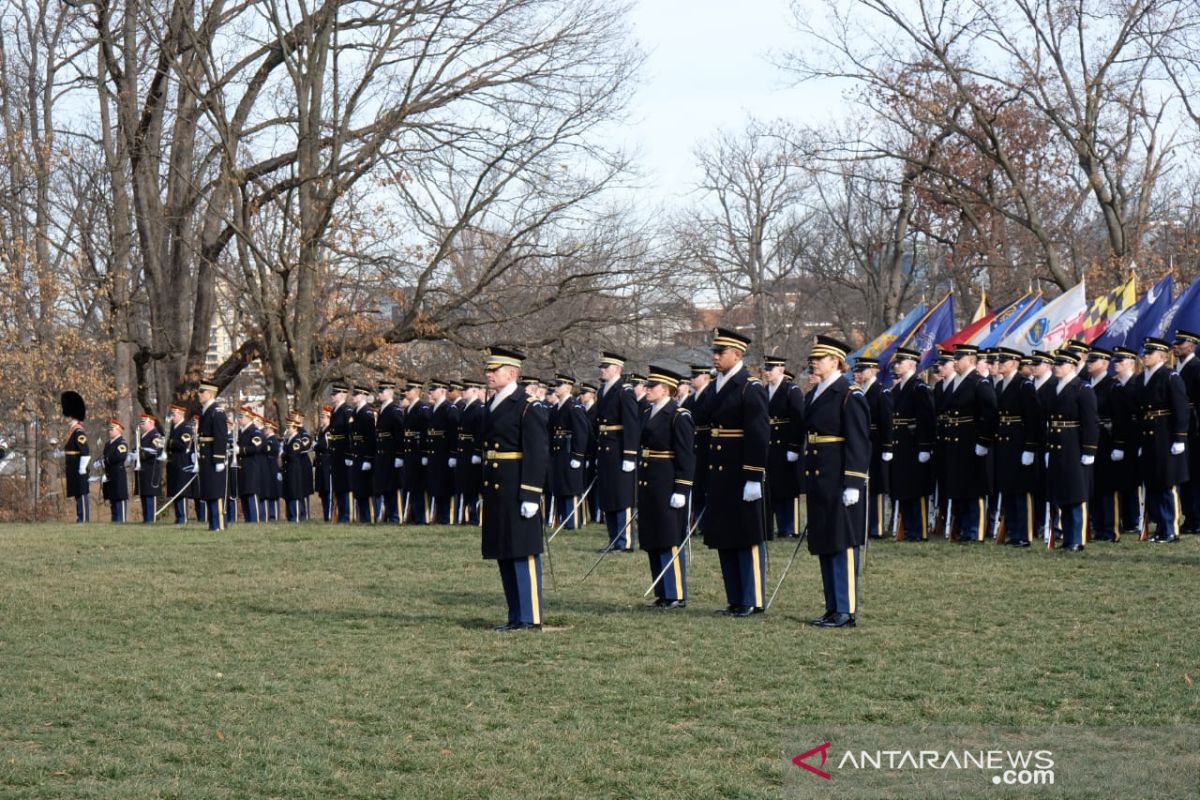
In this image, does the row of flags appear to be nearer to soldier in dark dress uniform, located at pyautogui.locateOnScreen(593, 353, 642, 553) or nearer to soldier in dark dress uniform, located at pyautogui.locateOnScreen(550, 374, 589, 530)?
soldier in dark dress uniform, located at pyautogui.locateOnScreen(550, 374, 589, 530)

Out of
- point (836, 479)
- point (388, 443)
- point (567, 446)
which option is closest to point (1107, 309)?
point (567, 446)

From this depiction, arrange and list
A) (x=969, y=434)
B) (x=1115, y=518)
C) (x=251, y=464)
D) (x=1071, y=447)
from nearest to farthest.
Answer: (x=1071, y=447), (x=1115, y=518), (x=969, y=434), (x=251, y=464)

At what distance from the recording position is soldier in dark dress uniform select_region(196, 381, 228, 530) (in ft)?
64.9

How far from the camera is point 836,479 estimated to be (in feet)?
33.7

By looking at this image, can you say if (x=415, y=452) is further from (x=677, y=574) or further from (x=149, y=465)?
(x=677, y=574)

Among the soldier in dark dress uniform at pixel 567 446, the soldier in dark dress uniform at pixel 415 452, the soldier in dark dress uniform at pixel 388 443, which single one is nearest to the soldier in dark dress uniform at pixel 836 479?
the soldier in dark dress uniform at pixel 567 446

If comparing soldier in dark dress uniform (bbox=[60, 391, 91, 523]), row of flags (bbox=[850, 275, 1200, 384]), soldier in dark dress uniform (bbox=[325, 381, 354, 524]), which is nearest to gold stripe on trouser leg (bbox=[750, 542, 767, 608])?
row of flags (bbox=[850, 275, 1200, 384])

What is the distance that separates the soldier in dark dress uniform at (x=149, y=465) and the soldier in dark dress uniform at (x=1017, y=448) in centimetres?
1476

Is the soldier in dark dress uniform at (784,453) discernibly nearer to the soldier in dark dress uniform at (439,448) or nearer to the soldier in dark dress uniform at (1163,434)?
the soldier in dark dress uniform at (1163,434)

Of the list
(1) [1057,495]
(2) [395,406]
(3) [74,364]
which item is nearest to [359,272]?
(3) [74,364]

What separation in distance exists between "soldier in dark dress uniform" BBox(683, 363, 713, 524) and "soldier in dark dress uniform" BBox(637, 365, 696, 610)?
13 cm

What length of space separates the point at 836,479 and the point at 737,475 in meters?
0.75

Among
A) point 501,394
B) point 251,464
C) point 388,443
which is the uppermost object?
point 501,394

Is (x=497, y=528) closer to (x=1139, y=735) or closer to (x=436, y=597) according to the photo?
(x=436, y=597)
